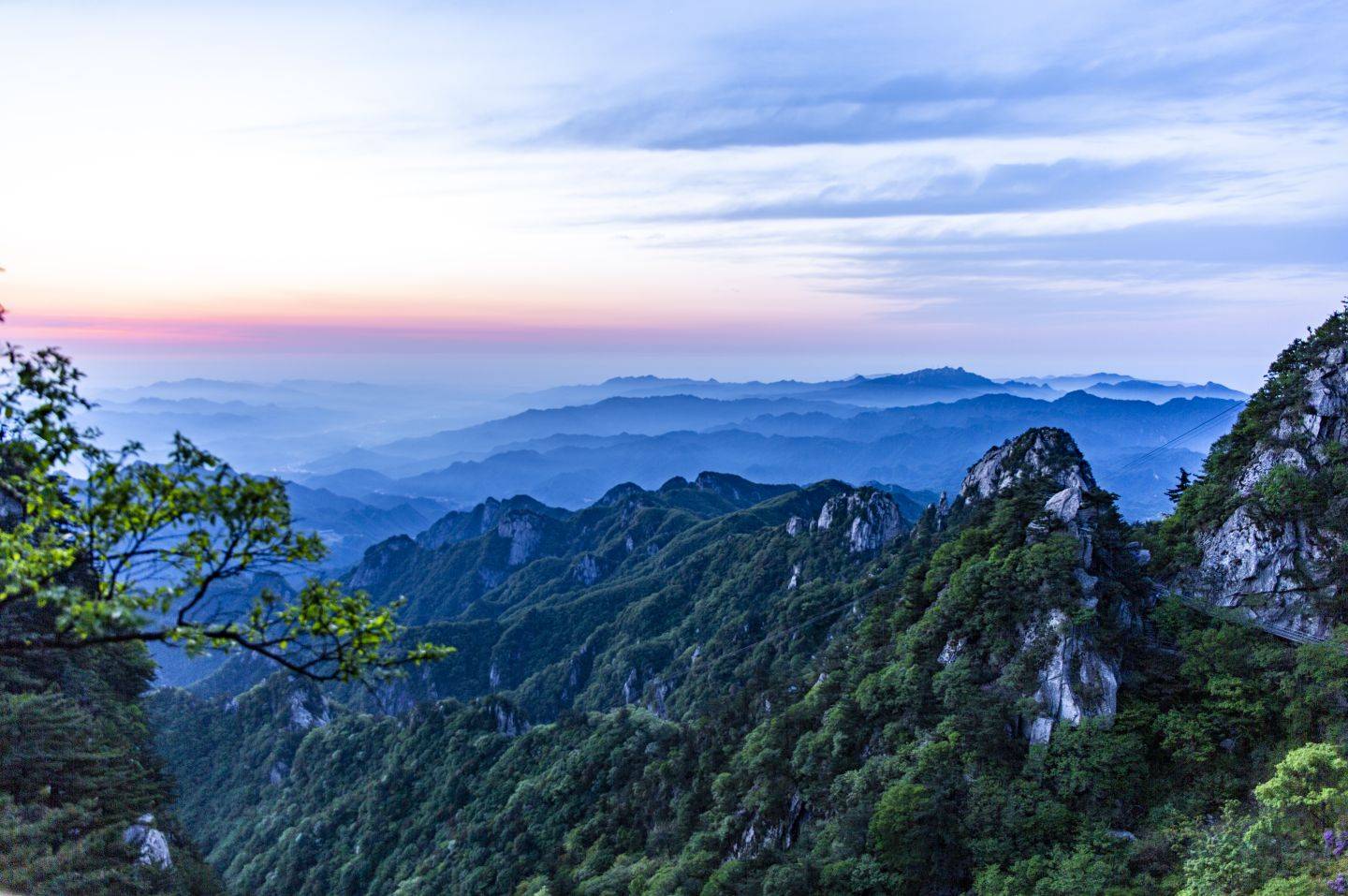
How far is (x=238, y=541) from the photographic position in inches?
339

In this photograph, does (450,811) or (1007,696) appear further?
(450,811)

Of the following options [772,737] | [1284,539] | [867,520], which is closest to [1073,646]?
[1284,539]

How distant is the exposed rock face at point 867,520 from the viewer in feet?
311

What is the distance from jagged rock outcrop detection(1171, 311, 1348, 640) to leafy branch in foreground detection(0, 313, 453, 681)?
31716mm

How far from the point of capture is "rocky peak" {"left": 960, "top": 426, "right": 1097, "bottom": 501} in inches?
2239

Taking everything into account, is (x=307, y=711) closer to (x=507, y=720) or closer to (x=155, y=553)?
(x=507, y=720)

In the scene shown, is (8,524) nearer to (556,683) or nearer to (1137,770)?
(1137,770)

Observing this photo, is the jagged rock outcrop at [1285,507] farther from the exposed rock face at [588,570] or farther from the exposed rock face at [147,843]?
the exposed rock face at [588,570]

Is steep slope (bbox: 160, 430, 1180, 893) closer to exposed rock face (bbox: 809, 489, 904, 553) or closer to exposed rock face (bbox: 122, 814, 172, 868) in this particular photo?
exposed rock face (bbox: 809, 489, 904, 553)

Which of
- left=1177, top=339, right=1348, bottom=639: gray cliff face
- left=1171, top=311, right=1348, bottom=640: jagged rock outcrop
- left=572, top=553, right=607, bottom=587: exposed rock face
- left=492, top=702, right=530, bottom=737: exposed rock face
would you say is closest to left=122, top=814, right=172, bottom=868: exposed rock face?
left=1171, top=311, right=1348, bottom=640: jagged rock outcrop

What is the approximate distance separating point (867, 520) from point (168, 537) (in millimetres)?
94185

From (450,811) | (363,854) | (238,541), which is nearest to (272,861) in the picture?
(363,854)

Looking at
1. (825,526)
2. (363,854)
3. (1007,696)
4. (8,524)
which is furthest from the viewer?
(825,526)

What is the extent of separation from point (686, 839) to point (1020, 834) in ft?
58.3
